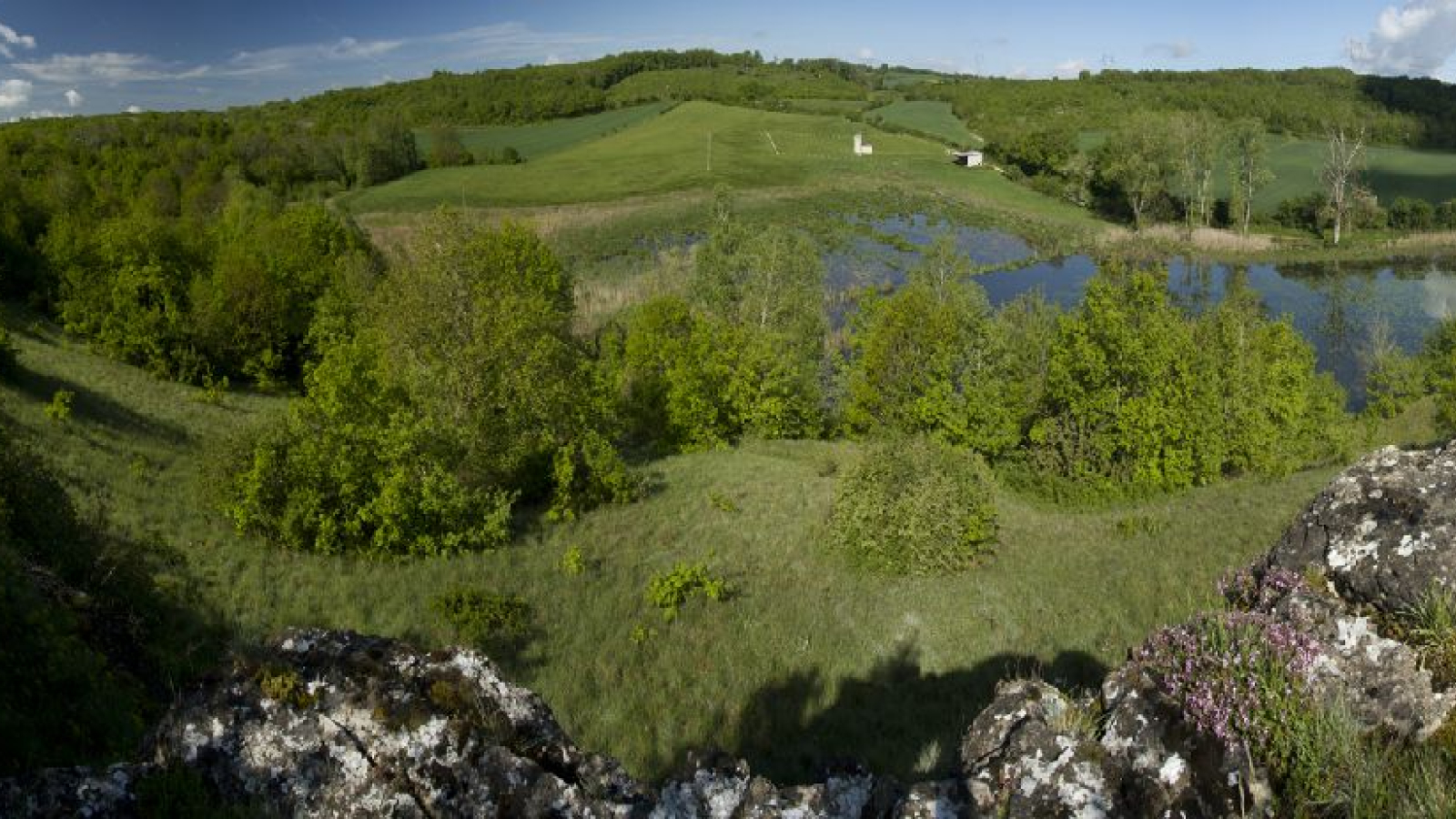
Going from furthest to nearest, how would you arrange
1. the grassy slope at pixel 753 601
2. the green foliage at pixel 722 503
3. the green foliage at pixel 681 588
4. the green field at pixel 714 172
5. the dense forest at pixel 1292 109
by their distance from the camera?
the dense forest at pixel 1292 109 → the green field at pixel 714 172 → the green foliage at pixel 722 503 → the green foliage at pixel 681 588 → the grassy slope at pixel 753 601

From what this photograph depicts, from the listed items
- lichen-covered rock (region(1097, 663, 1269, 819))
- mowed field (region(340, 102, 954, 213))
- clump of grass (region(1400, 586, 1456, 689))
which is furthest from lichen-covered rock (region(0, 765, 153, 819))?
mowed field (region(340, 102, 954, 213))

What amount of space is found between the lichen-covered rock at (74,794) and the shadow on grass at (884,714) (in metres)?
8.56

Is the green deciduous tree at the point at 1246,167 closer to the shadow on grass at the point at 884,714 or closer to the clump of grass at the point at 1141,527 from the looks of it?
the clump of grass at the point at 1141,527

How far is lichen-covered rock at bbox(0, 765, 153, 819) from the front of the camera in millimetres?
5516

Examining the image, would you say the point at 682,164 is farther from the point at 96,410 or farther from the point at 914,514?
the point at 914,514

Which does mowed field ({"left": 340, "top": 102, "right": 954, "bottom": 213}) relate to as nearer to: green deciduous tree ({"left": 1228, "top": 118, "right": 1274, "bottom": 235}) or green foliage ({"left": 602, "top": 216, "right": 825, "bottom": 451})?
green deciduous tree ({"left": 1228, "top": 118, "right": 1274, "bottom": 235})

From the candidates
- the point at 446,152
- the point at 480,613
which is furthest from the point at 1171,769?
the point at 446,152

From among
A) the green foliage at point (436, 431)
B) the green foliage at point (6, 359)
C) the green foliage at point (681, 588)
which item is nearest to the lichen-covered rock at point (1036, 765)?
the green foliage at point (681, 588)

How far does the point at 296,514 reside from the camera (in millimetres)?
22938

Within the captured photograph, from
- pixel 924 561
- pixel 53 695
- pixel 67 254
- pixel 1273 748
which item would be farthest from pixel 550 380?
pixel 67 254

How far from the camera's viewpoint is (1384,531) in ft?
27.1

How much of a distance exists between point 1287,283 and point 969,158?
2698 inches

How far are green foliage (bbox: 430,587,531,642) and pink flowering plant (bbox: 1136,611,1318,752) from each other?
13.8 meters

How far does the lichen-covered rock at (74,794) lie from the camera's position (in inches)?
217
